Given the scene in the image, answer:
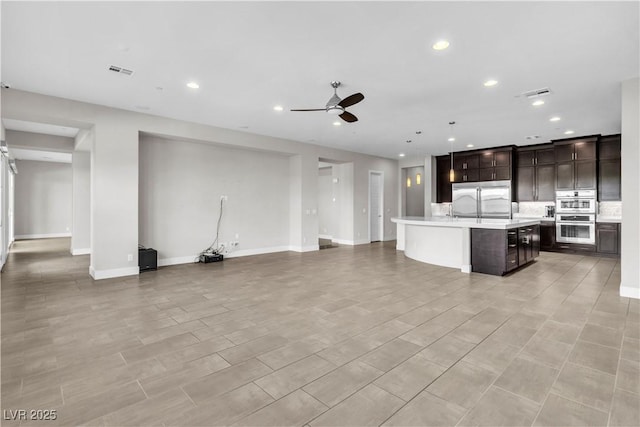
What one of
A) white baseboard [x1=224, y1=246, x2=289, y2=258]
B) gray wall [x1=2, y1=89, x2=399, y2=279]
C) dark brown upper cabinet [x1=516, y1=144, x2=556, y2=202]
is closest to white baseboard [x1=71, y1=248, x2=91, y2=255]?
gray wall [x1=2, y1=89, x2=399, y2=279]

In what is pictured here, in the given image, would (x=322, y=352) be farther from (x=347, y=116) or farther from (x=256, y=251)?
(x=256, y=251)

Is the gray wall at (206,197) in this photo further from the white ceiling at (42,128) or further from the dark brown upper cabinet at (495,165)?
the dark brown upper cabinet at (495,165)

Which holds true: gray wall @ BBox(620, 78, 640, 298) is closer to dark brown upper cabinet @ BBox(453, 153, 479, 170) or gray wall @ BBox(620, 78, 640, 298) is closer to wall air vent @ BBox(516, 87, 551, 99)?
wall air vent @ BBox(516, 87, 551, 99)

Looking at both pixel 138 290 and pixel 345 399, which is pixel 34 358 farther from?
pixel 345 399

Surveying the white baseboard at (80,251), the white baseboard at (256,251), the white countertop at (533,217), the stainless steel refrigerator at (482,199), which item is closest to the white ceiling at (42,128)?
the white baseboard at (80,251)

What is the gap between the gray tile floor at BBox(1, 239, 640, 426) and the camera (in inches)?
76.5

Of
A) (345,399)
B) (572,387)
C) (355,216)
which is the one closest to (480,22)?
(572,387)

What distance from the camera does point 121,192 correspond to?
555 centimetres

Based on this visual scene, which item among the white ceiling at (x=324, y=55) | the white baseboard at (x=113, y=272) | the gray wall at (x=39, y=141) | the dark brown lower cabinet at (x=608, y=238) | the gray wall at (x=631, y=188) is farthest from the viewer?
the dark brown lower cabinet at (x=608, y=238)

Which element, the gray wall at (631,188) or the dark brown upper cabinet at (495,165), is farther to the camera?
the dark brown upper cabinet at (495,165)

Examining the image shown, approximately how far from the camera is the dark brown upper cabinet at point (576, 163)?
7.78 metres

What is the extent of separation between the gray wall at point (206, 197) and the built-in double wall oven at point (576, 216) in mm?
7139

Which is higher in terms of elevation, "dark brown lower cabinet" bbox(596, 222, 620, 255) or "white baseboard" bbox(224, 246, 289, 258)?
"dark brown lower cabinet" bbox(596, 222, 620, 255)

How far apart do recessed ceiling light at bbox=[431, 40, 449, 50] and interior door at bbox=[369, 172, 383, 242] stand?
7.22 m
